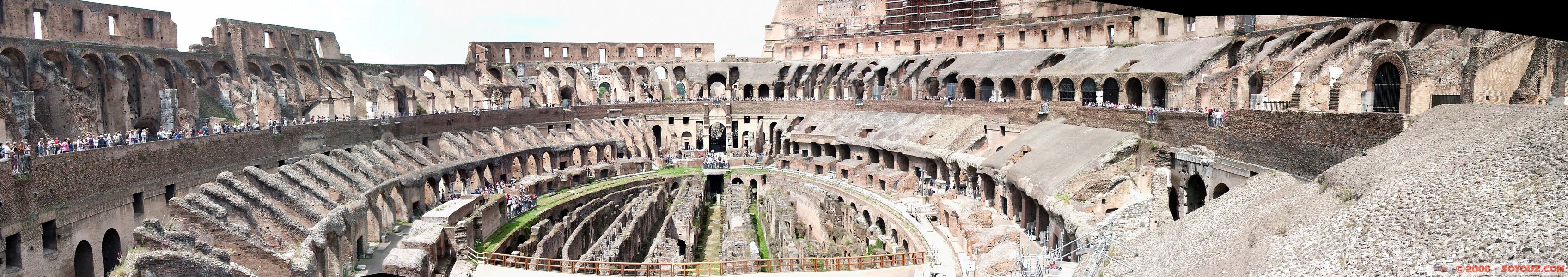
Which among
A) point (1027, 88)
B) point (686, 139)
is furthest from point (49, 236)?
point (1027, 88)

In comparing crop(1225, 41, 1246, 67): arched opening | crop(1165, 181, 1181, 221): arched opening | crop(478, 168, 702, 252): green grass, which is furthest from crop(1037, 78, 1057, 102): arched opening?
crop(478, 168, 702, 252): green grass

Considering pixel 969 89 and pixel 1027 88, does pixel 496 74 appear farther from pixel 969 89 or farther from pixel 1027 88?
pixel 1027 88

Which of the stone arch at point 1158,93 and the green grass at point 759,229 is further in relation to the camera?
the stone arch at point 1158,93

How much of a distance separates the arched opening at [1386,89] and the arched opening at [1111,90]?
1411 centimetres

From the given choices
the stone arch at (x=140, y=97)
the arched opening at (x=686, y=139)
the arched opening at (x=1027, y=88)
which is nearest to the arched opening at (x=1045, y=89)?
the arched opening at (x=1027, y=88)

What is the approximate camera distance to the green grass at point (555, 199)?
26.9 metres

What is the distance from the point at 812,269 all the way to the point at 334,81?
29843 mm

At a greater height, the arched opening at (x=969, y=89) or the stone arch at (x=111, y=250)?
the arched opening at (x=969, y=89)

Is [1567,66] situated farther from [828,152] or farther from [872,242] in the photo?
[828,152]

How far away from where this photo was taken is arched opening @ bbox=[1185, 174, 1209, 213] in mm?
24328

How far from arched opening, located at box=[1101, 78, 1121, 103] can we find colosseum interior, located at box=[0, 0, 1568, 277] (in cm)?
16

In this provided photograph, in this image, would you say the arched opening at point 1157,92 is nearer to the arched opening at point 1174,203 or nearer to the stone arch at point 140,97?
the arched opening at point 1174,203

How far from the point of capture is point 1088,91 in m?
37.8

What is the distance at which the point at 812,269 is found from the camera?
21.2 metres
